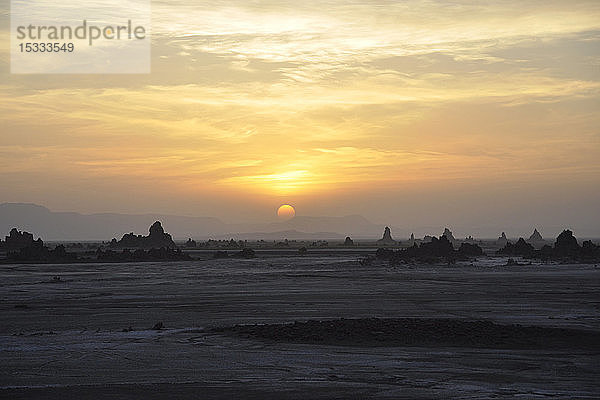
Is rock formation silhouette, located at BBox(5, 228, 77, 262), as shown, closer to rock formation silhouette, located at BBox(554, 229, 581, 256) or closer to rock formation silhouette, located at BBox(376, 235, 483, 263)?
rock formation silhouette, located at BBox(376, 235, 483, 263)

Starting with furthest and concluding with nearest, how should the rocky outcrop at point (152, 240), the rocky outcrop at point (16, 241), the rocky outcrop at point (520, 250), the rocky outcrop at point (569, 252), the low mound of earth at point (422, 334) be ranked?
the rocky outcrop at point (152, 240) → the rocky outcrop at point (16, 241) → the rocky outcrop at point (520, 250) → the rocky outcrop at point (569, 252) → the low mound of earth at point (422, 334)

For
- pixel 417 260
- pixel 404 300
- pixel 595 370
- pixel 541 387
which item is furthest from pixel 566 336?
pixel 417 260

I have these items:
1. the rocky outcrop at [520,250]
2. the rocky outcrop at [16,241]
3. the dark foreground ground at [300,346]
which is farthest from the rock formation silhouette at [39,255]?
the rocky outcrop at [520,250]

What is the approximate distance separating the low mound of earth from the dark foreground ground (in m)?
0.06

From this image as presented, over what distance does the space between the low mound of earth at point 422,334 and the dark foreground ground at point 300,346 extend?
0.20 feet

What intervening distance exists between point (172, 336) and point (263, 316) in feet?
22.8

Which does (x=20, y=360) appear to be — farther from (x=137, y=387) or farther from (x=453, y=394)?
(x=453, y=394)

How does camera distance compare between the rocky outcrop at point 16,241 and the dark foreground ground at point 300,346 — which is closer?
the dark foreground ground at point 300,346

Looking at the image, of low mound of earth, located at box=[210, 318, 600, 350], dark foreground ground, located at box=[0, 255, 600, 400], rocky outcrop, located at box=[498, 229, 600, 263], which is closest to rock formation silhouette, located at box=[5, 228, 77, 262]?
dark foreground ground, located at box=[0, 255, 600, 400]

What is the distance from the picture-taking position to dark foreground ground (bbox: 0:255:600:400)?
16.8 m

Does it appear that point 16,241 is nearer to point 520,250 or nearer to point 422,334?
point 520,250

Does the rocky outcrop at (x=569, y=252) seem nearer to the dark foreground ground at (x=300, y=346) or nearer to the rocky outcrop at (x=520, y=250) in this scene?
the rocky outcrop at (x=520, y=250)

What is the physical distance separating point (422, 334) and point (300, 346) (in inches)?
167

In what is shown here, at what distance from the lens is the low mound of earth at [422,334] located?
76.8ft
